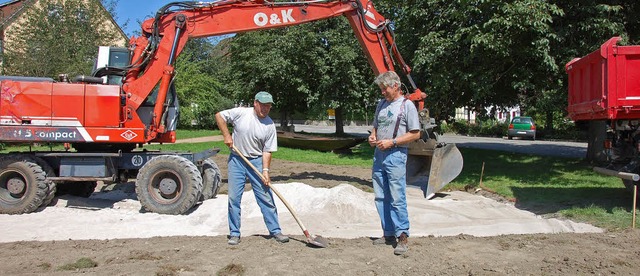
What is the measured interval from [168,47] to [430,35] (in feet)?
21.2

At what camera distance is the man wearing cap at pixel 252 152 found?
19.1ft

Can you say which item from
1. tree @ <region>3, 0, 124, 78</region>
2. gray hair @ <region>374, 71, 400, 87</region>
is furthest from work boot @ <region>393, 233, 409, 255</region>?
tree @ <region>3, 0, 124, 78</region>

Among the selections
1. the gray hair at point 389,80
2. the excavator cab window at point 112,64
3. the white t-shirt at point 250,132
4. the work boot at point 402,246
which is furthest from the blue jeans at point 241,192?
the excavator cab window at point 112,64

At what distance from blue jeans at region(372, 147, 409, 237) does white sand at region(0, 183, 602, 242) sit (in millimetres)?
870

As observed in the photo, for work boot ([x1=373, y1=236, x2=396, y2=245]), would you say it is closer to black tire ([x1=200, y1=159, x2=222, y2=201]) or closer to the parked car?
black tire ([x1=200, y1=159, x2=222, y2=201])

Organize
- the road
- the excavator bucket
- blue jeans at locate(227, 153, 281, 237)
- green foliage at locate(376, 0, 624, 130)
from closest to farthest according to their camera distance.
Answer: blue jeans at locate(227, 153, 281, 237) → the excavator bucket → green foliage at locate(376, 0, 624, 130) → the road

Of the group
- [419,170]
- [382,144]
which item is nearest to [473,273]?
[382,144]

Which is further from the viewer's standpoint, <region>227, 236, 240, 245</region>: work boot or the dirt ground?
<region>227, 236, 240, 245</region>: work boot

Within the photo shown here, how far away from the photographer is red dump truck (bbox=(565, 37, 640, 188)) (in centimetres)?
740

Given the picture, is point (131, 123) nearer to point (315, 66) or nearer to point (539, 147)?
point (315, 66)

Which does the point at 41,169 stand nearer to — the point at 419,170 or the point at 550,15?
the point at 419,170

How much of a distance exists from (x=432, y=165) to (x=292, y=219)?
3.06m

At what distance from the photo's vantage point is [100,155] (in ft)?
26.1

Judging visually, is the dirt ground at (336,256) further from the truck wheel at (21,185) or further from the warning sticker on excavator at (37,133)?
the warning sticker on excavator at (37,133)
